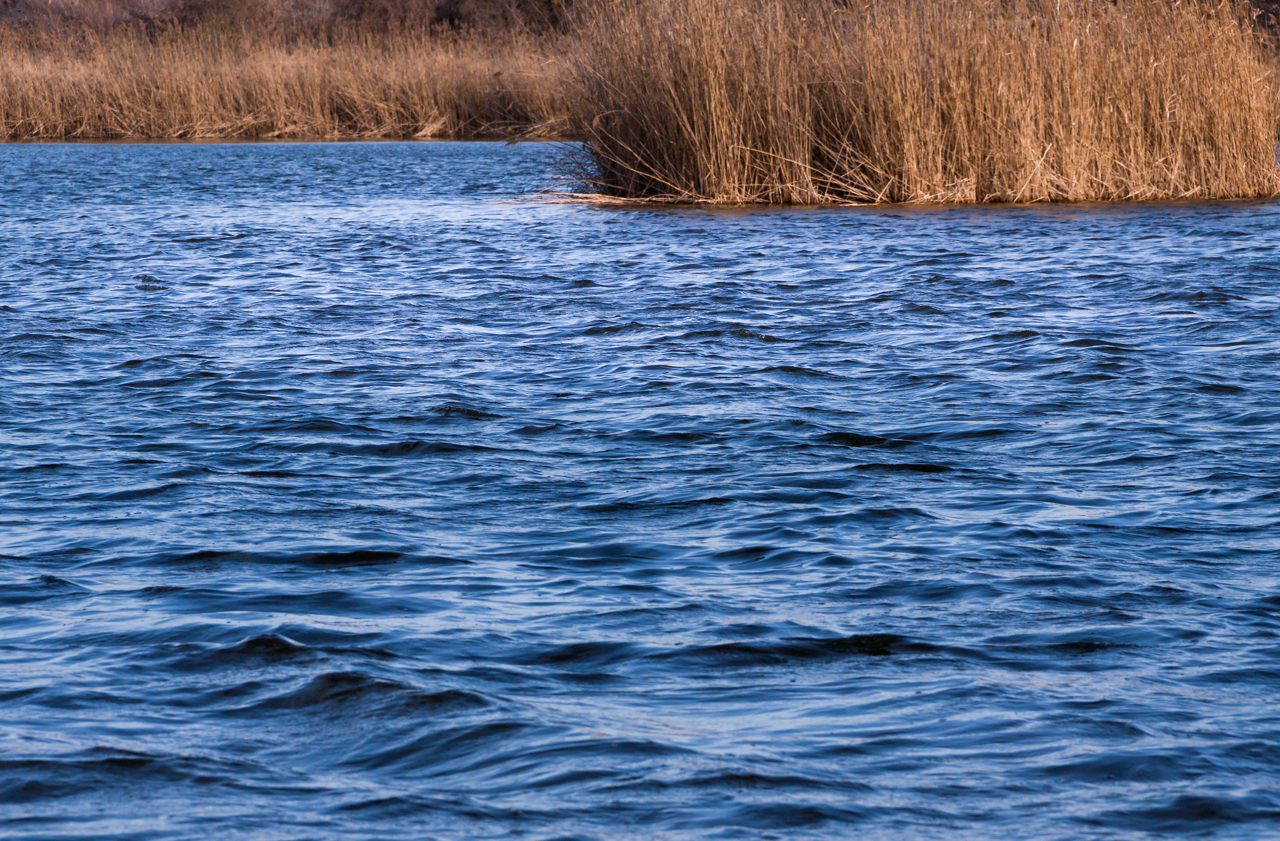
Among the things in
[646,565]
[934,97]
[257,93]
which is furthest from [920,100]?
[257,93]

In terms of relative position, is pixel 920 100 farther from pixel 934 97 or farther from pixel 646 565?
pixel 646 565

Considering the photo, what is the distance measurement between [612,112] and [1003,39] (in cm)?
396

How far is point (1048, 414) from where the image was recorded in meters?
6.70

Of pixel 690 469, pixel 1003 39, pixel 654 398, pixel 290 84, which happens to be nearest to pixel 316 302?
pixel 654 398

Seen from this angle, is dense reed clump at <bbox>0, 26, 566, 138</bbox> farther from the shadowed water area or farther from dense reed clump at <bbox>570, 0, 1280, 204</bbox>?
the shadowed water area

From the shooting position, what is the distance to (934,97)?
1494 centimetres

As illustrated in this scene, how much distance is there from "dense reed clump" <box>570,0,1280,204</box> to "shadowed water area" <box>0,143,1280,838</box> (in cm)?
492

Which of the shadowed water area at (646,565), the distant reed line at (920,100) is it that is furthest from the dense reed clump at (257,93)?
the shadowed water area at (646,565)

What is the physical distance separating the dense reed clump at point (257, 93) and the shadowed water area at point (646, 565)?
74.4 feet

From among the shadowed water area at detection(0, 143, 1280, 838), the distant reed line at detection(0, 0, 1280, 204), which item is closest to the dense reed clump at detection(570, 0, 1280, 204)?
the distant reed line at detection(0, 0, 1280, 204)

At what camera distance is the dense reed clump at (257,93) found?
1259 inches

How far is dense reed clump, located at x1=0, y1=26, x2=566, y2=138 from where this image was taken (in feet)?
105

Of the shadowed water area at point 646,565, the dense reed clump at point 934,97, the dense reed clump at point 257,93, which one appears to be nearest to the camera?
the shadowed water area at point 646,565

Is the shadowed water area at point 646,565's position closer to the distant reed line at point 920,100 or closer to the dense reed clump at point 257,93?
the distant reed line at point 920,100
